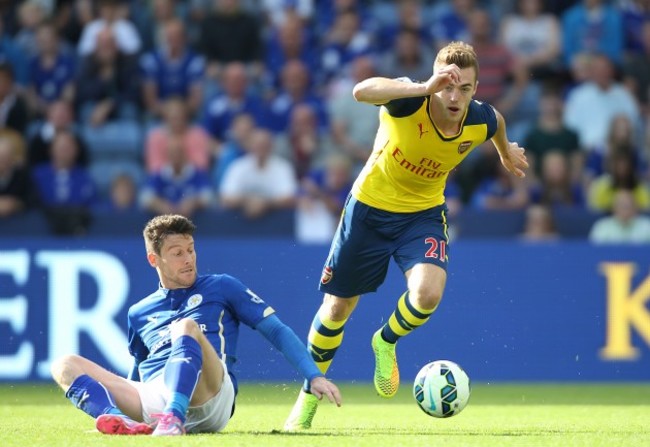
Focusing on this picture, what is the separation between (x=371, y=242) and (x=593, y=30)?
7.47 m

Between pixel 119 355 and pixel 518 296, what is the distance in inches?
133

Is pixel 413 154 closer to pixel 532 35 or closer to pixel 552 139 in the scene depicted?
pixel 552 139

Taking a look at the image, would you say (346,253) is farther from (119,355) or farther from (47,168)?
(47,168)

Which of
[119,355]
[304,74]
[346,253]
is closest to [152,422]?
[346,253]

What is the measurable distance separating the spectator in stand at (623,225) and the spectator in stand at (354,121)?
2588 millimetres

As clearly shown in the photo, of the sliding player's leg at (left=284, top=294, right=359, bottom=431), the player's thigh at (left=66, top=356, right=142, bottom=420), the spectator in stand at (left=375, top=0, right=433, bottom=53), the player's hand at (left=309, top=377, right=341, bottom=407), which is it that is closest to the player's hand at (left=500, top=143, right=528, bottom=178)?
the sliding player's leg at (left=284, top=294, right=359, bottom=431)

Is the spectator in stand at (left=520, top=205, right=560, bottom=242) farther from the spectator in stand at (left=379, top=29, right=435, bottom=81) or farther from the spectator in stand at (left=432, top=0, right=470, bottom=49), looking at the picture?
the spectator in stand at (left=432, top=0, right=470, bottom=49)

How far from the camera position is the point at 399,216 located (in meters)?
7.99

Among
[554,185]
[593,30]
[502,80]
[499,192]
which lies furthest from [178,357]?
[593,30]

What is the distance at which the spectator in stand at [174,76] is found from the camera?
14164mm

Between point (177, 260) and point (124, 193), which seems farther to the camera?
point (124, 193)

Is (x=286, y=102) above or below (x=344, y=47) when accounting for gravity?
below

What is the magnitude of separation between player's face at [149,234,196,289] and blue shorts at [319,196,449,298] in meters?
1.47

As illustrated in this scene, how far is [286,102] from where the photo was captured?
13.9 meters
